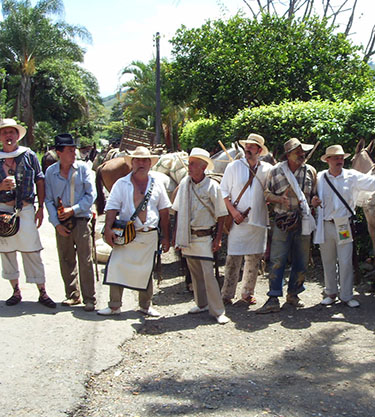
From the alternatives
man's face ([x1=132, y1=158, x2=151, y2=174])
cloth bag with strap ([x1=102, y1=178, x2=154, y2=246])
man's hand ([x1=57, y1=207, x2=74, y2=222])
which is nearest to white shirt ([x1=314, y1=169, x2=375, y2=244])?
man's face ([x1=132, y1=158, x2=151, y2=174])

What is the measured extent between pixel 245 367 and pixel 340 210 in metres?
2.41

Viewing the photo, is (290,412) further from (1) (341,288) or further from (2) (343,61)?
(2) (343,61)

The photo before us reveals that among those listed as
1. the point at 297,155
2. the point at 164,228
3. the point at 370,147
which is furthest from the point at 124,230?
the point at 370,147

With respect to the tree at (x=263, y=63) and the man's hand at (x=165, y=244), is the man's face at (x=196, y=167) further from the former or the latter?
the tree at (x=263, y=63)

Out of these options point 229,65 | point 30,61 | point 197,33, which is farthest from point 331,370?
point 30,61

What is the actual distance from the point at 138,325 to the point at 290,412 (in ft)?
7.90

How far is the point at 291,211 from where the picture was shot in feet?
20.9

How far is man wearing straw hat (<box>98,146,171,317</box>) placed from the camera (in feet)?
19.9

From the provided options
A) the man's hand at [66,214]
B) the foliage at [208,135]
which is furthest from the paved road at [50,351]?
the foliage at [208,135]

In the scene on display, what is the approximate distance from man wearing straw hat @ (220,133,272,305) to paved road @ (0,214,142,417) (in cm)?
149

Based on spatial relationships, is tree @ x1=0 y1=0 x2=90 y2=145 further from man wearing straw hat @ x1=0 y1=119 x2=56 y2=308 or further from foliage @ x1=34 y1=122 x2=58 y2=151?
man wearing straw hat @ x1=0 y1=119 x2=56 y2=308

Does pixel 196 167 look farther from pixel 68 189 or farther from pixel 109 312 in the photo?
pixel 109 312

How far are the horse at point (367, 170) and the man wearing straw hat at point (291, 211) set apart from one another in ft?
1.96

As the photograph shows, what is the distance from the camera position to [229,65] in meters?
14.6
